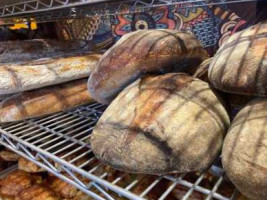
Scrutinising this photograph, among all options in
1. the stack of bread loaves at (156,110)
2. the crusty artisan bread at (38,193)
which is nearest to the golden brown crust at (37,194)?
the crusty artisan bread at (38,193)

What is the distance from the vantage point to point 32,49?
157cm

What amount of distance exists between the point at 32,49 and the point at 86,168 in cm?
91

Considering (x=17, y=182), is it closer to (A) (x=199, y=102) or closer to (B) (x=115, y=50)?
(B) (x=115, y=50)

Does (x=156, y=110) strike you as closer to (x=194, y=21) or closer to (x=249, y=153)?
(x=249, y=153)

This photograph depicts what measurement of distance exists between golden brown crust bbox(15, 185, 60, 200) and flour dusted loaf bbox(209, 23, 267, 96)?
2.62ft

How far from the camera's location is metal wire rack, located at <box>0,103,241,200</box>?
65 cm

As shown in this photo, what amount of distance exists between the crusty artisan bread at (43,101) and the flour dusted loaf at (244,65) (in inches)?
27.0

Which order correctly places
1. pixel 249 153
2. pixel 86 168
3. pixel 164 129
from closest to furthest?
pixel 249 153 → pixel 164 129 → pixel 86 168

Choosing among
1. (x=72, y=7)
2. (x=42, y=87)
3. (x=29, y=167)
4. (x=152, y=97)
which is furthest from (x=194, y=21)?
(x=29, y=167)

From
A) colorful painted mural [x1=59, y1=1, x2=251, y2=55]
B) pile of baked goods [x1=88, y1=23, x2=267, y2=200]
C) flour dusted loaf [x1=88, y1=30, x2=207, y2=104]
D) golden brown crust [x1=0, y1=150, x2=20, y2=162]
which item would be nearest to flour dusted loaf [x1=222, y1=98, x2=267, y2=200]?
pile of baked goods [x1=88, y1=23, x2=267, y2=200]

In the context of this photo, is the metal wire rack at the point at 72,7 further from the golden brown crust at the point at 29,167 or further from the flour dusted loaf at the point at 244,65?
the golden brown crust at the point at 29,167

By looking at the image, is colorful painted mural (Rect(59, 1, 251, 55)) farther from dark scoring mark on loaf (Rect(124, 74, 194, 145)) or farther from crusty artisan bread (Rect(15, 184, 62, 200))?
crusty artisan bread (Rect(15, 184, 62, 200))

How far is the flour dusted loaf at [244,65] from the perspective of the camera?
0.57 meters

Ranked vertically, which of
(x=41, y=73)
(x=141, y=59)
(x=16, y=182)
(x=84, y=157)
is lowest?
(x=16, y=182)
